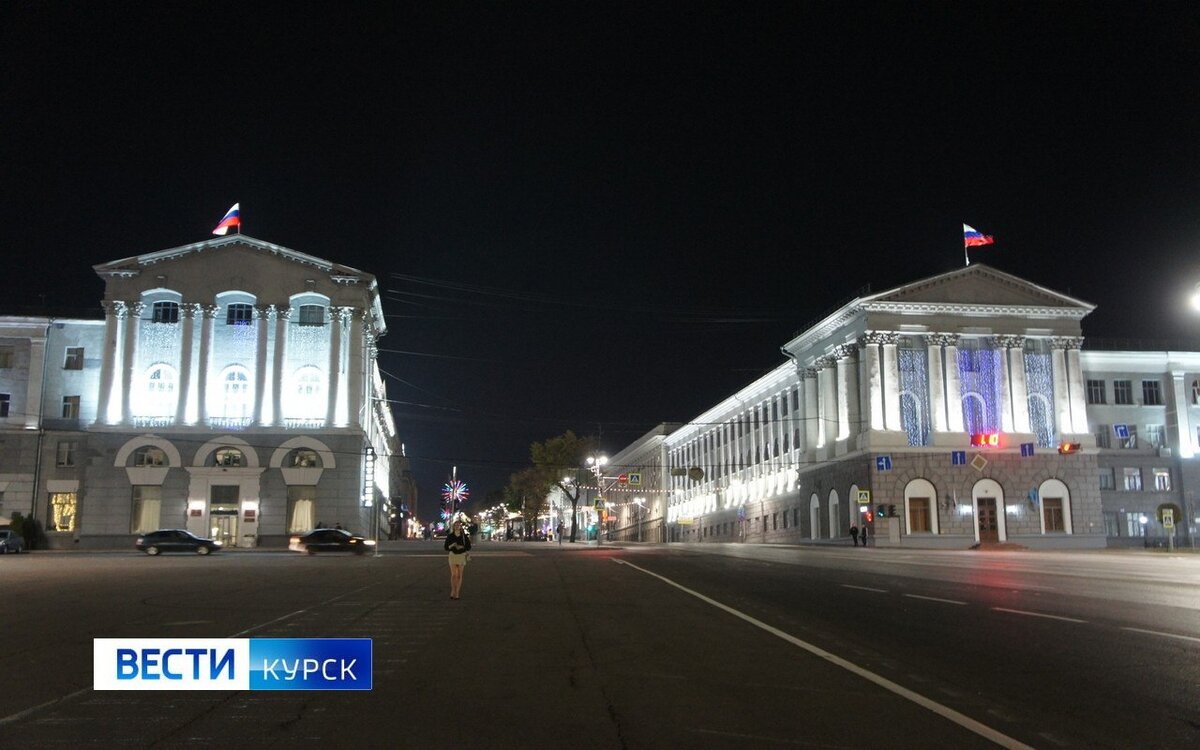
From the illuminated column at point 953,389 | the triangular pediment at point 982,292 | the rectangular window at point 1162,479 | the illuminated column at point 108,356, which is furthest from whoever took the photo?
the rectangular window at point 1162,479

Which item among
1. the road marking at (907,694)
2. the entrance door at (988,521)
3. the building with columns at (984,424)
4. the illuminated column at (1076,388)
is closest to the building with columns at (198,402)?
the building with columns at (984,424)

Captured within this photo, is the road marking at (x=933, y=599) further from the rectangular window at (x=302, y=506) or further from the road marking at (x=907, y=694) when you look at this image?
the rectangular window at (x=302, y=506)

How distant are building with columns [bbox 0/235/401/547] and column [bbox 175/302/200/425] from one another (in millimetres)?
93

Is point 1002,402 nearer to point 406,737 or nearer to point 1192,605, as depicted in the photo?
point 1192,605

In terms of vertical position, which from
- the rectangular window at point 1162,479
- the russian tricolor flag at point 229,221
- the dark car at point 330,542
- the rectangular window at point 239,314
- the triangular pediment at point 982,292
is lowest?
the dark car at point 330,542

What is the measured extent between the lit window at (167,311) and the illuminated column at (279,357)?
6.63 m

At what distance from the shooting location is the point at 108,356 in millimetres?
65000

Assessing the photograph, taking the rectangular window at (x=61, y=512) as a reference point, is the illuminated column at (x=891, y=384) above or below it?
above

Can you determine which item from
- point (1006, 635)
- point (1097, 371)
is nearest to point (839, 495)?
point (1097, 371)

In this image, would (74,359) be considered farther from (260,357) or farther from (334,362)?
(334,362)

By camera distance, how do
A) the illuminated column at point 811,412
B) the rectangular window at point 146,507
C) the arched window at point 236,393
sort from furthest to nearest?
the illuminated column at point 811,412
the arched window at point 236,393
the rectangular window at point 146,507

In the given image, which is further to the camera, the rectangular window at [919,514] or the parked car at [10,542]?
the rectangular window at [919,514]

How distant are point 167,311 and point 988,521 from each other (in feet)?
184
